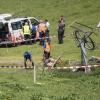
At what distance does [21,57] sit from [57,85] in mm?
11438

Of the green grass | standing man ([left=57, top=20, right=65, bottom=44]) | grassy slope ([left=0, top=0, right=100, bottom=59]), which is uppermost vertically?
grassy slope ([left=0, top=0, right=100, bottom=59])

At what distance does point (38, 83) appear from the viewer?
18.8 metres

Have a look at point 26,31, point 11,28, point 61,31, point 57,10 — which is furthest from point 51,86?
point 57,10

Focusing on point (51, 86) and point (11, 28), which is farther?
point (11, 28)

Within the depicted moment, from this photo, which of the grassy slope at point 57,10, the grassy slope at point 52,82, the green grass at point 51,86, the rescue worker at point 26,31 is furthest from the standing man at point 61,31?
the green grass at point 51,86

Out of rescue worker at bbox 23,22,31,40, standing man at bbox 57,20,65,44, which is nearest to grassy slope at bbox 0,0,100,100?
standing man at bbox 57,20,65,44

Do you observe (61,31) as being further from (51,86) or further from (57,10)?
(57,10)

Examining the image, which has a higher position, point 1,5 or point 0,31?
point 1,5

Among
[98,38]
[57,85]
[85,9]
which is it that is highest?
[85,9]

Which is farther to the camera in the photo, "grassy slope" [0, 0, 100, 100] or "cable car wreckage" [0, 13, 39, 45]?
"cable car wreckage" [0, 13, 39, 45]

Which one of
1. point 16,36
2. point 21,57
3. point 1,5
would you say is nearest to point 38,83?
point 21,57

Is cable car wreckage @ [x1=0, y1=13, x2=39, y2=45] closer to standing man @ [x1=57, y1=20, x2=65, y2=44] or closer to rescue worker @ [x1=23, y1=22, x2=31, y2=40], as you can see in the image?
rescue worker @ [x1=23, y1=22, x2=31, y2=40]

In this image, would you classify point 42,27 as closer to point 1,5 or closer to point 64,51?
point 64,51

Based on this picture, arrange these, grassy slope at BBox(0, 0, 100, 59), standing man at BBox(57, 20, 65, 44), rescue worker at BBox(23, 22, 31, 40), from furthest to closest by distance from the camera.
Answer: grassy slope at BBox(0, 0, 100, 59)
rescue worker at BBox(23, 22, 31, 40)
standing man at BBox(57, 20, 65, 44)
